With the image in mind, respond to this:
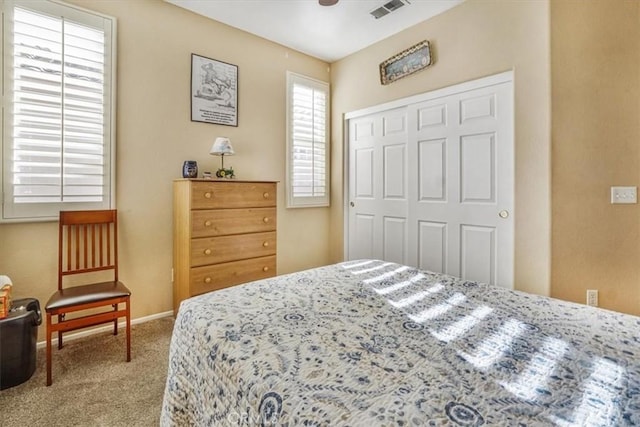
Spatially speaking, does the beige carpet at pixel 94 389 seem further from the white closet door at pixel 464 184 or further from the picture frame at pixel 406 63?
the picture frame at pixel 406 63

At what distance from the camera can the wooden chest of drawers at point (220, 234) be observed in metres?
2.62

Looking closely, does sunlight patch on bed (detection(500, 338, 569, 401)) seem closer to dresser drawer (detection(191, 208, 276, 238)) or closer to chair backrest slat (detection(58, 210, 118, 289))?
dresser drawer (detection(191, 208, 276, 238))

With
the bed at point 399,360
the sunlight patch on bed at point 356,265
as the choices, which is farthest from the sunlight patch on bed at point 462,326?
the sunlight patch on bed at point 356,265

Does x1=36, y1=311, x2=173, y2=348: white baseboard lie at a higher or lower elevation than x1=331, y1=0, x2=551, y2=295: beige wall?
lower

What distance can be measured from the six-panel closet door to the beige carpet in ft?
8.22

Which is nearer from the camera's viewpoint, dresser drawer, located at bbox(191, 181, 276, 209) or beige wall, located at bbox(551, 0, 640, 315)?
beige wall, located at bbox(551, 0, 640, 315)

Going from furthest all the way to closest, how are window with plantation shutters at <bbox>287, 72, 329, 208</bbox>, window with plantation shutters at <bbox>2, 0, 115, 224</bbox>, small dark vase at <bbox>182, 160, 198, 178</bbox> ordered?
window with plantation shutters at <bbox>287, 72, 329, 208</bbox> → small dark vase at <bbox>182, 160, 198, 178</bbox> → window with plantation shutters at <bbox>2, 0, 115, 224</bbox>

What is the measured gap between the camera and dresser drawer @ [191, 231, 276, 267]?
8.67 ft

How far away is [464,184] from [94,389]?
3.20 meters

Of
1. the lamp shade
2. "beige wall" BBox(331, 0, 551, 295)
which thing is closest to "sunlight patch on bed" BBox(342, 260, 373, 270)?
"beige wall" BBox(331, 0, 551, 295)

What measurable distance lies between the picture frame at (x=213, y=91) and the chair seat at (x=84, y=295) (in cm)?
168

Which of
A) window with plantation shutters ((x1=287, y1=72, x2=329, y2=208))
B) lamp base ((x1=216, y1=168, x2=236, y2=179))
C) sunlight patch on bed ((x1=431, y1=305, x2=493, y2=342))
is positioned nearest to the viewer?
sunlight patch on bed ((x1=431, y1=305, x2=493, y2=342))

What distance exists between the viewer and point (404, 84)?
3.41 meters

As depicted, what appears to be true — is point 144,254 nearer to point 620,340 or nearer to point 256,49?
point 256,49
